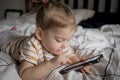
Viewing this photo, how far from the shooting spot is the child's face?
79 cm

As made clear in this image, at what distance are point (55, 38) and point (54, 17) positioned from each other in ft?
0.27

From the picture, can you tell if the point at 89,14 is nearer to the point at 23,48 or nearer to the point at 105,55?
the point at 105,55

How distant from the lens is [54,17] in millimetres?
778

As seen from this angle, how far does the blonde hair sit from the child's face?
0.02 meters

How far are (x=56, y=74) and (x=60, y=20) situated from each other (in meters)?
0.20

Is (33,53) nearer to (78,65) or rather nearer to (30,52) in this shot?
(30,52)

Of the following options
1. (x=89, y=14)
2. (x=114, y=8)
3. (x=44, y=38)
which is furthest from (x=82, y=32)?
(x=114, y=8)

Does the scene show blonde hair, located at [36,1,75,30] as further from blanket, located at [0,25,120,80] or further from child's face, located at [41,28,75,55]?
blanket, located at [0,25,120,80]

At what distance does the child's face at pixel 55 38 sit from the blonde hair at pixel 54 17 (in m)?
0.02

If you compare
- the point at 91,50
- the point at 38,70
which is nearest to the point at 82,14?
the point at 91,50

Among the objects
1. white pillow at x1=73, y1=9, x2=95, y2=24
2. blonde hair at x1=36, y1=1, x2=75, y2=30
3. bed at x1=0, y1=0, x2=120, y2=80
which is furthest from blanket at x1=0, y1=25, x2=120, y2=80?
white pillow at x1=73, y1=9, x2=95, y2=24

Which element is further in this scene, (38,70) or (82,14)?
(82,14)

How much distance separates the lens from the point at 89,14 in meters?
2.13

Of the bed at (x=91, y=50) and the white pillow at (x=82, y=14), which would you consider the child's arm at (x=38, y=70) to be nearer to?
the bed at (x=91, y=50)
